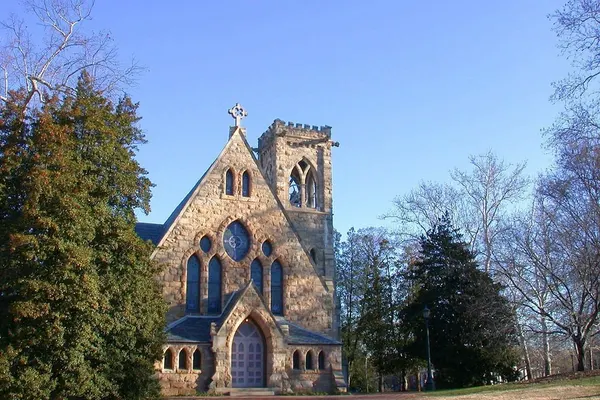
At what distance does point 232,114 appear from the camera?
3209cm

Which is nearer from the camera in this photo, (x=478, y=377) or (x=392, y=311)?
(x=478, y=377)

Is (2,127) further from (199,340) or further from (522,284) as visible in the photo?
(522,284)

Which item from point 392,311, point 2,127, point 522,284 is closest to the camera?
point 2,127

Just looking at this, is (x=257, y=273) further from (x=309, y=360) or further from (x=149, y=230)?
(x=149, y=230)

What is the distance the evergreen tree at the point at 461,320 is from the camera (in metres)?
29.3

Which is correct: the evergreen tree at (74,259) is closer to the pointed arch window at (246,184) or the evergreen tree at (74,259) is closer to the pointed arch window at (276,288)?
the pointed arch window at (276,288)

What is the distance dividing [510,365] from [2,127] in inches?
994

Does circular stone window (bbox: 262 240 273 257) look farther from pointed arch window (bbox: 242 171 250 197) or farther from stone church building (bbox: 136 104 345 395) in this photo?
pointed arch window (bbox: 242 171 250 197)

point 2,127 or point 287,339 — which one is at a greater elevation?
point 2,127

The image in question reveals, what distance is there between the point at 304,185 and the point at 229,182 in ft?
29.1

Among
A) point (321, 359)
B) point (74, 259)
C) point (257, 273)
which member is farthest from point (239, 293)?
point (74, 259)

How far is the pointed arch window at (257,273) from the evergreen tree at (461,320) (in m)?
9.17

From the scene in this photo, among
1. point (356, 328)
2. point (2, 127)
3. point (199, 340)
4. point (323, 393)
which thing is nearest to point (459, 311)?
point (323, 393)

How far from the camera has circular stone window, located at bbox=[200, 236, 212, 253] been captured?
29344 mm
